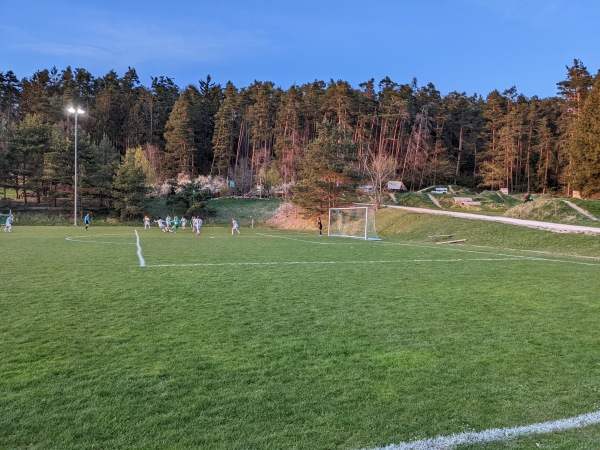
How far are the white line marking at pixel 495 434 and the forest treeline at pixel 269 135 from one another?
39.2 meters

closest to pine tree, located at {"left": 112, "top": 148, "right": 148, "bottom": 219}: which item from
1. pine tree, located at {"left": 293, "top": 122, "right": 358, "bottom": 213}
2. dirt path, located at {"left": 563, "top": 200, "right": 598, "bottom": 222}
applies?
pine tree, located at {"left": 293, "top": 122, "right": 358, "bottom": 213}

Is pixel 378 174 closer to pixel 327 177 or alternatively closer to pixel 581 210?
pixel 327 177

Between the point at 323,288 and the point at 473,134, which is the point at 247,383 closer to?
the point at 323,288

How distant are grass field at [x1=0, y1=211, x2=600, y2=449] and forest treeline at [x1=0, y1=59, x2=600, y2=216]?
34685 millimetres

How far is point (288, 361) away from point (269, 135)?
227 feet

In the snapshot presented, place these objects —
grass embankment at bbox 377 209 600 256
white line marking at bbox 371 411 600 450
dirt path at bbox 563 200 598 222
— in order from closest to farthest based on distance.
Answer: white line marking at bbox 371 411 600 450 < grass embankment at bbox 377 209 600 256 < dirt path at bbox 563 200 598 222

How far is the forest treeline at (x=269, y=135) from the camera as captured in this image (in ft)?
163

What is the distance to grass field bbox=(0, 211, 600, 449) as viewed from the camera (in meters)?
3.07

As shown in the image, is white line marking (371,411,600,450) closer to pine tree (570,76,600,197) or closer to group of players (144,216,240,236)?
group of players (144,216,240,236)

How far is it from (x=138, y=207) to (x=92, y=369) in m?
47.0

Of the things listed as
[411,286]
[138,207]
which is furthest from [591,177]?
[138,207]

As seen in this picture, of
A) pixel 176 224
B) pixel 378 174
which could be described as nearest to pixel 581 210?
pixel 378 174

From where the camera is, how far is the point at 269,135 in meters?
71.4

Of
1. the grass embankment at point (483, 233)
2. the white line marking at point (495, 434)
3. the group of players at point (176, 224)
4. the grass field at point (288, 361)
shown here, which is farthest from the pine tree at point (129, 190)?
the white line marking at point (495, 434)
